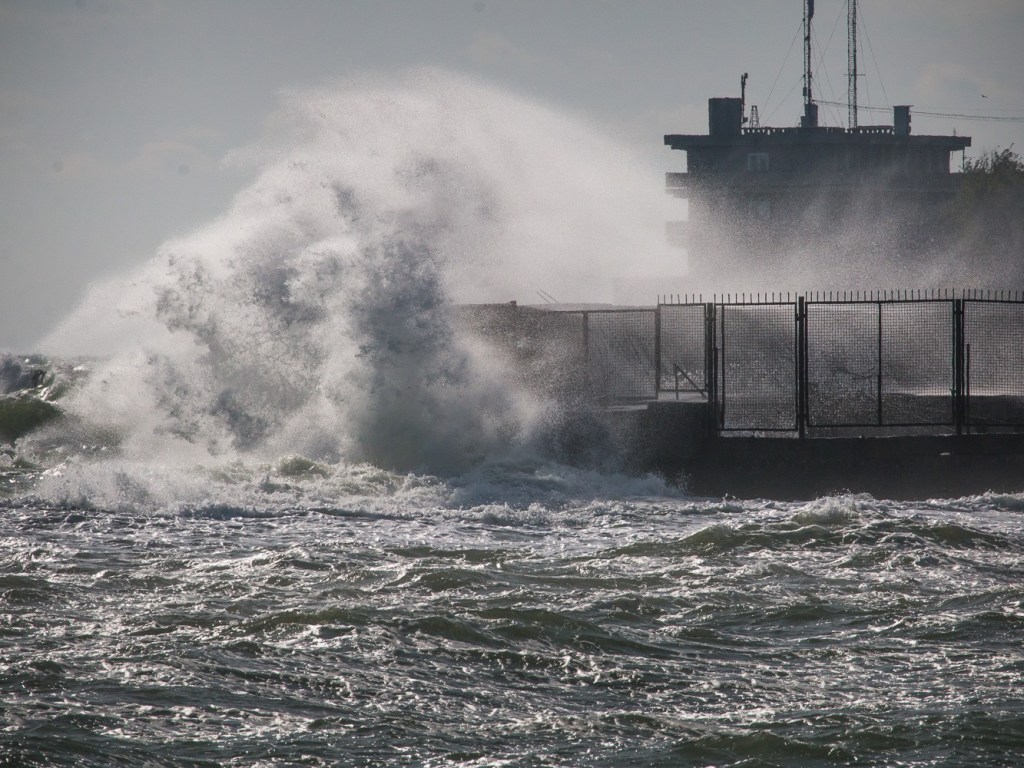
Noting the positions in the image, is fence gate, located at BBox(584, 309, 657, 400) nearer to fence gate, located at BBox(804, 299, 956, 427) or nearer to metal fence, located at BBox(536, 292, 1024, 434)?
metal fence, located at BBox(536, 292, 1024, 434)

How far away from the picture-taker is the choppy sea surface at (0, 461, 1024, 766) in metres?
6.83

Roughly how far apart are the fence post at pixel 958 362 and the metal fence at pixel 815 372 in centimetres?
2

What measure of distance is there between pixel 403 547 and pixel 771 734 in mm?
6394

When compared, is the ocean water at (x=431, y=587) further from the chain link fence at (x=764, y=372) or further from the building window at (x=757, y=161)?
the building window at (x=757, y=161)

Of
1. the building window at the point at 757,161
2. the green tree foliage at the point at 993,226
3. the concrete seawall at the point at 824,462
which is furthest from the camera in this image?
the building window at the point at 757,161

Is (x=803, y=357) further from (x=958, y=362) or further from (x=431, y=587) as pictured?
(x=431, y=587)

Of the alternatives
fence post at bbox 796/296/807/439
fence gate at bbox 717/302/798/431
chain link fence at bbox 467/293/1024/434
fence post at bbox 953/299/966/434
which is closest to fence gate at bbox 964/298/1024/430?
chain link fence at bbox 467/293/1024/434

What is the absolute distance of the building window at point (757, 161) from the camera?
6475 cm

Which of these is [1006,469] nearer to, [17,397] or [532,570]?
[532,570]

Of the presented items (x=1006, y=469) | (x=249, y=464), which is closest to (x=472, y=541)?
(x=249, y=464)

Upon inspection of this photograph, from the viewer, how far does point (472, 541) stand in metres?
13.2

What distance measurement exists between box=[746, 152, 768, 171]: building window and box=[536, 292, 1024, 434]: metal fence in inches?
1390

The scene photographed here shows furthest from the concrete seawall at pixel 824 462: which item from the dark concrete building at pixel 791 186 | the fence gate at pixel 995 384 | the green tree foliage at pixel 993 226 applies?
the dark concrete building at pixel 791 186

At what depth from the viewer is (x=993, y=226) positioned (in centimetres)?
5309
